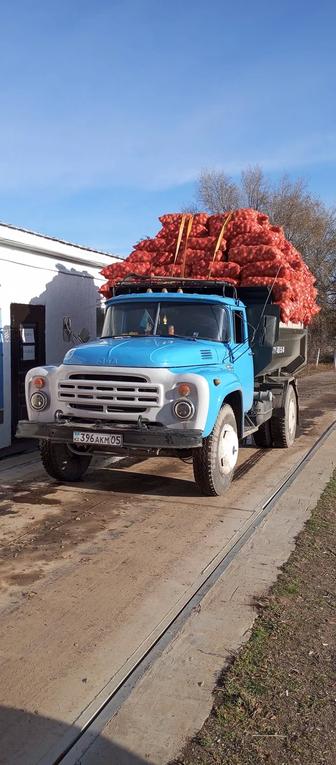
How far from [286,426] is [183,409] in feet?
13.5

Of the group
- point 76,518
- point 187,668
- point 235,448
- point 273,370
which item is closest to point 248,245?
point 273,370

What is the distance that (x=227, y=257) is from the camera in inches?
386

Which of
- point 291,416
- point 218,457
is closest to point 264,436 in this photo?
point 291,416

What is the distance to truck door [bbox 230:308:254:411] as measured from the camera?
8.01 m

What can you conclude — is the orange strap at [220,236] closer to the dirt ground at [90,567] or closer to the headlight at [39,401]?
the dirt ground at [90,567]

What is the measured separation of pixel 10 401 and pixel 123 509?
4480mm

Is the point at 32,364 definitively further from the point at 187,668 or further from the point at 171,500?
the point at 187,668

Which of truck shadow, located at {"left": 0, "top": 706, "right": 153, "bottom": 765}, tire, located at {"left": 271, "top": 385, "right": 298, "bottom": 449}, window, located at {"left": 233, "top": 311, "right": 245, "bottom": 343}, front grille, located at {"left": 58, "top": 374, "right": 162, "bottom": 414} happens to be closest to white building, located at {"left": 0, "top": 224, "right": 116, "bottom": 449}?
window, located at {"left": 233, "top": 311, "right": 245, "bottom": 343}

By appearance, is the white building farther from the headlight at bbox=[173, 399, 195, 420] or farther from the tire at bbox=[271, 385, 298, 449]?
the tire at bbox=[271, 385, 298, 449]

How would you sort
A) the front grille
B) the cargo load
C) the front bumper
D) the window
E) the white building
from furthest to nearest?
1. the white building
2. the cargo load
3. the window
4. the front grille
5. the front bumper

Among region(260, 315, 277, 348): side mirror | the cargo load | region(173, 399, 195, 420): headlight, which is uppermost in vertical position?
the cargo load

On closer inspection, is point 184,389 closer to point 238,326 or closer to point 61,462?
point 61,462

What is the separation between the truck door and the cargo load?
823 millimetres

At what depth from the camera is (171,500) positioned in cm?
696
